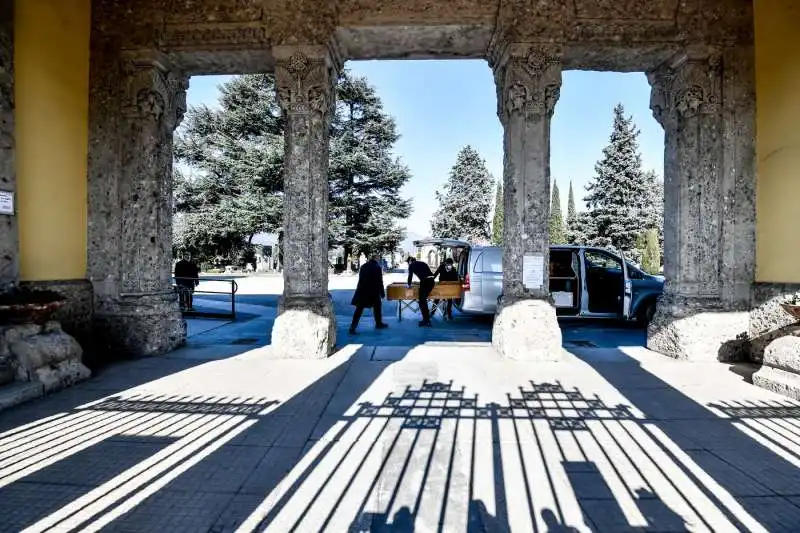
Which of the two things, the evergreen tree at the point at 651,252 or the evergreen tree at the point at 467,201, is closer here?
the evergreen tree at the point at 651,252

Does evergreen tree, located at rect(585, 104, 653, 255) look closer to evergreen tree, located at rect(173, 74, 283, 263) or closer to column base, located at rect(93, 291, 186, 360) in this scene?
evergreen tree, located at rect(173, 74, 283, 263)

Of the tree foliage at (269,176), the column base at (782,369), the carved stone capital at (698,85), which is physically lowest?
the column base at (782,369)

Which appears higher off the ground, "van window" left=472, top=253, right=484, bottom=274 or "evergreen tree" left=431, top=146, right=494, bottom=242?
"evergreen tree" left=431, top=146, right=494, bottom=242

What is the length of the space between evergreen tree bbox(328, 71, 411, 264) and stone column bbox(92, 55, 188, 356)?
22356mm

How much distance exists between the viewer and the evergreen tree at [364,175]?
29406 mm

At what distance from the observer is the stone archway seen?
6258mm

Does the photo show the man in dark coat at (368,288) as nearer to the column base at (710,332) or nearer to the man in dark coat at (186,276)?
the column base at (710,332)

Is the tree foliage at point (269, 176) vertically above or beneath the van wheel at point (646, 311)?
above

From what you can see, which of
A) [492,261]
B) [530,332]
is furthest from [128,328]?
[492,261]

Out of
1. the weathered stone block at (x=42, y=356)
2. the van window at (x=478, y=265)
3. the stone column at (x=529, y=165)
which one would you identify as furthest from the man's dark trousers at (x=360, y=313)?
the weathered stone block at (x=42, y=356)

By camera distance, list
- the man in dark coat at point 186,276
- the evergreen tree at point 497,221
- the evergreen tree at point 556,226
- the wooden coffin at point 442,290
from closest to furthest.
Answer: the wooden coffin at point 442,290 < the man in dark coat at point 186,276 < the evergreen tree at point 556,226 < the evergreen tree at point 497,221

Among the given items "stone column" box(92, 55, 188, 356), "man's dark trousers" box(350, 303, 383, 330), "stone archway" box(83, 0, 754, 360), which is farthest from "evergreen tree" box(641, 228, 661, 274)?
"stone column" box(92, 55, 188, 356)

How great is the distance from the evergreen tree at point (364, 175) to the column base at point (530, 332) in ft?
77.5

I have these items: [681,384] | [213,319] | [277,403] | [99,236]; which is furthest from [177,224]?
[681,384]
